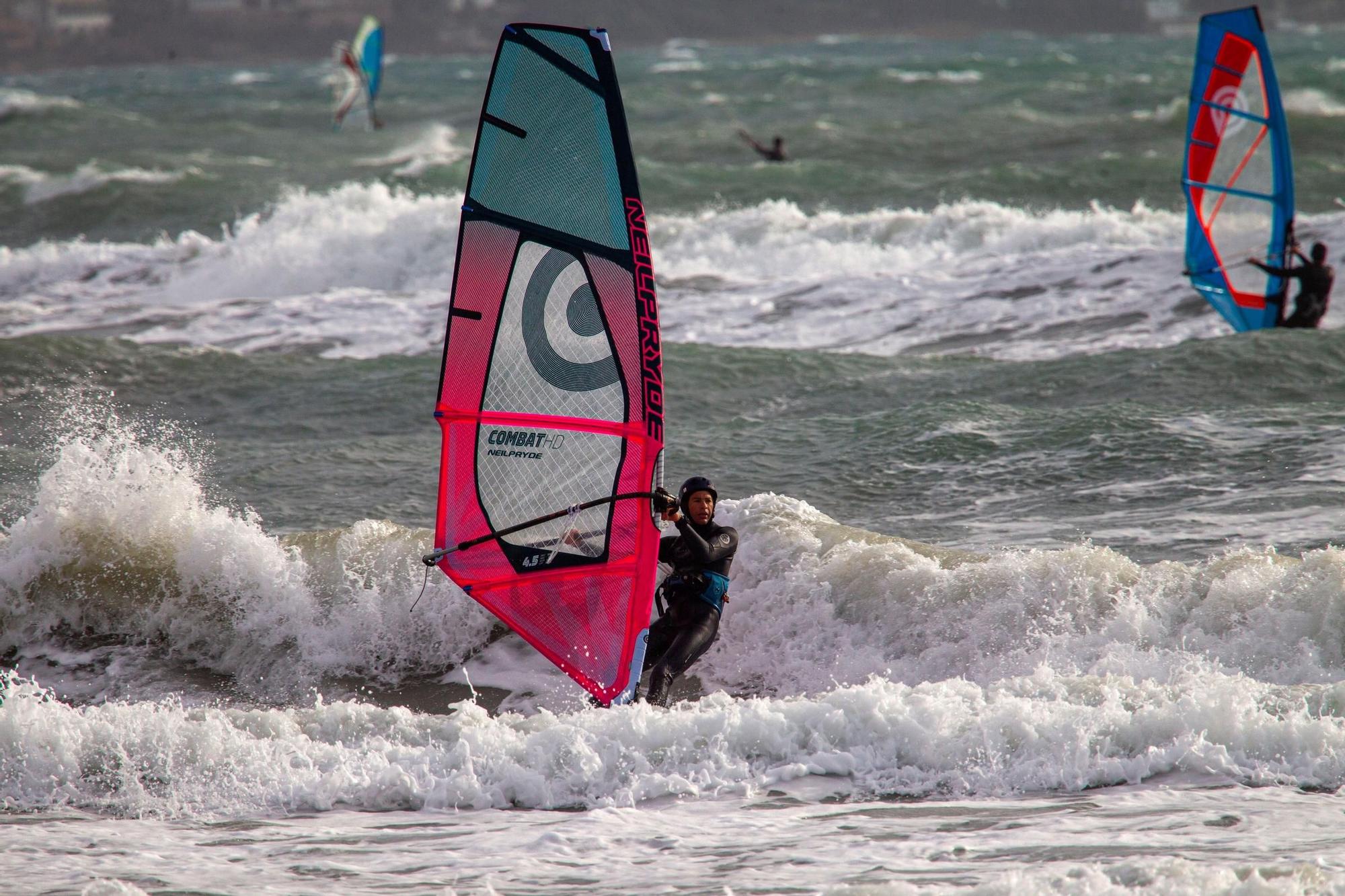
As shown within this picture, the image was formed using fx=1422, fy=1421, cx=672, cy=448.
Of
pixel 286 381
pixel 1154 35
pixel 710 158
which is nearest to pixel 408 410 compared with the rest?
pixel 286 381

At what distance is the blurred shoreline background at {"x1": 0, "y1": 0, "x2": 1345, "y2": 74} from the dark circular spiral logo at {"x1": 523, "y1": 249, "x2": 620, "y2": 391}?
7782 centimetres

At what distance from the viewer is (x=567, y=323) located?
5605 mm

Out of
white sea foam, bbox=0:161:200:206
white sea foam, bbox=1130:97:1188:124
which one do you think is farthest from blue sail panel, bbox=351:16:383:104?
white sea foam, bbox=1130:97:1188:124

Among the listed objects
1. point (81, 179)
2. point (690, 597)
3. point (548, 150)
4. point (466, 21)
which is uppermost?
point (466, 21)

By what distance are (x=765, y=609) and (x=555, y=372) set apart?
1868mm

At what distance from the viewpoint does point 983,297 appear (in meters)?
15.4

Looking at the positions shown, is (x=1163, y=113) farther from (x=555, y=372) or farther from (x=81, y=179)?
(x=555, y=372)

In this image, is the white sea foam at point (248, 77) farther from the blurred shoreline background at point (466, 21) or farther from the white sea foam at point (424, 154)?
the white sea foam at point (424, 154)

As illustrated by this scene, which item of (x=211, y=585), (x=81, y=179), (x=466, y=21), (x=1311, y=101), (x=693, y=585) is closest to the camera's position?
(x=693, y=585)

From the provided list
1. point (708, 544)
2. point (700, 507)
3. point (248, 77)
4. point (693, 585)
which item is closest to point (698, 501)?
point (700, 507)

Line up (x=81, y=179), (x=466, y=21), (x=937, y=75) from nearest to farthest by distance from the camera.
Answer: (x=81, y=179), (x=937, y=75), (x=466, y=21)

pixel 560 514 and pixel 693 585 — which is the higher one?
pixel 560 514

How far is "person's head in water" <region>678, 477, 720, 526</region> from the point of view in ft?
19.3

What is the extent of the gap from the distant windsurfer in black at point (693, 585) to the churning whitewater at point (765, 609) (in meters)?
0.30
